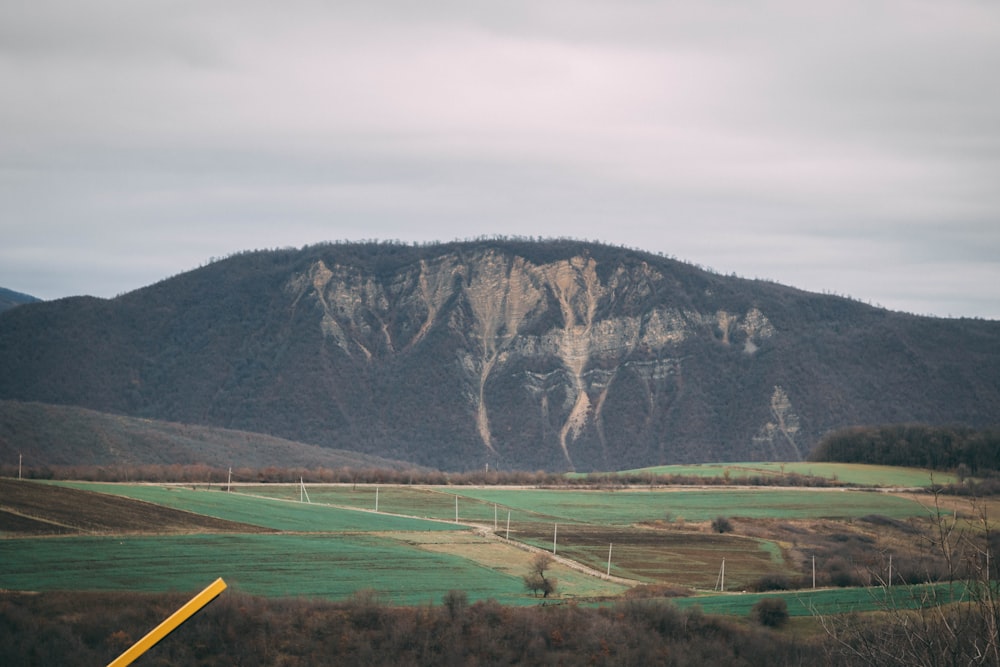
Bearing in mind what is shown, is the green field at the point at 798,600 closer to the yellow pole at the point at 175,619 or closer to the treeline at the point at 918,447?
the yellow pole at the point at 175,619

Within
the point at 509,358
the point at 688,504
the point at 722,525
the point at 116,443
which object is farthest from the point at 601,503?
the point at 509,358

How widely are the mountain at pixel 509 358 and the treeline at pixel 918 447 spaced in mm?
31231

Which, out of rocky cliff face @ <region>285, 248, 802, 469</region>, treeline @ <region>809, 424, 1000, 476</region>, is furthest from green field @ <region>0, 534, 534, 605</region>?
rocky cliff face @ <region>285, 248, 802, 469</region>

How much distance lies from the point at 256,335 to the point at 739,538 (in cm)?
12171

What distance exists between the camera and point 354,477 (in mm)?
98125

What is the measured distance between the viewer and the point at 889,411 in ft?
550

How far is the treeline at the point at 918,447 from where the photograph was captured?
114 m

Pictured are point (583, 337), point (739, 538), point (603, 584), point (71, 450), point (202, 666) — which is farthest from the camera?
point (583, 337)

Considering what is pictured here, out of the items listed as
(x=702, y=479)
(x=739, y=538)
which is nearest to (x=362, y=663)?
(x=739, y=538)

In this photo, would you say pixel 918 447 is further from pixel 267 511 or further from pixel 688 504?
pixel 267 511

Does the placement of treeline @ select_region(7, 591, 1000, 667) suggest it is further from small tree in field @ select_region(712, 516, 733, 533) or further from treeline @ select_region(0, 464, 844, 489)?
treeline @ select_region(0, 464, 844, 489)

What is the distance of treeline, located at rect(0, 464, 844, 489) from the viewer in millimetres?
84000

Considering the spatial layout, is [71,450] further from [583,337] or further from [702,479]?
[583,337]

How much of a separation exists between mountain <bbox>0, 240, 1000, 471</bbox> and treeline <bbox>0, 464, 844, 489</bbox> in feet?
171
